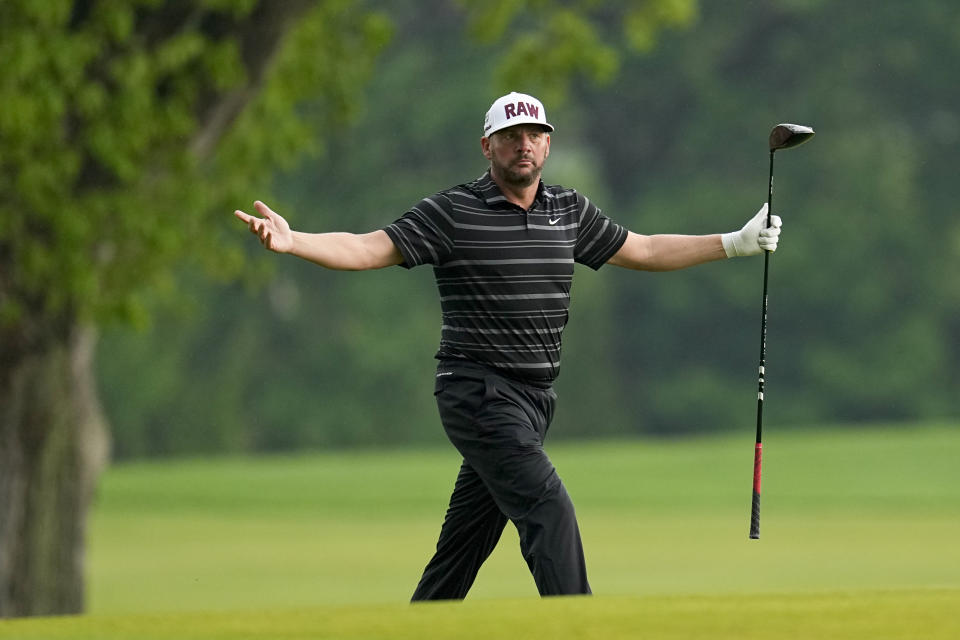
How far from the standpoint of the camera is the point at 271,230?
256 inches

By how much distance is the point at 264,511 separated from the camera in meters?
21.2

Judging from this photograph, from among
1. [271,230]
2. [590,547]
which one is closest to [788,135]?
[271,230]

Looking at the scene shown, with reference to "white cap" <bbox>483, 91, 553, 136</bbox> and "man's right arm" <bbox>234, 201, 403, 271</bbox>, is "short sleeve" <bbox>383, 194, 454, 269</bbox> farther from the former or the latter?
"white cap" <bbox>483, 91, 553, 136</bbox>

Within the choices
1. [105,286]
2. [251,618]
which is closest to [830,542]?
[105,286]

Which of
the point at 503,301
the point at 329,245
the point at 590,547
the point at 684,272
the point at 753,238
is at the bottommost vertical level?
the point at 590,547

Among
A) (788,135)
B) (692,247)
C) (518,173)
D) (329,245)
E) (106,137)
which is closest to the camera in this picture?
(329,245)

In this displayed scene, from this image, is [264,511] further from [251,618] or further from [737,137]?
[737,137]

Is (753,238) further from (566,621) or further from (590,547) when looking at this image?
(590,547)

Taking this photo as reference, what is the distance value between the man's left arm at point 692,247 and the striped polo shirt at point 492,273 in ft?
1.93

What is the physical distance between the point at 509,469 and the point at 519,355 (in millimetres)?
399

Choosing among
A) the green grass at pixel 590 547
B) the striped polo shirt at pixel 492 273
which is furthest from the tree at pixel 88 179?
the striped polo shirt at pixel 492 273

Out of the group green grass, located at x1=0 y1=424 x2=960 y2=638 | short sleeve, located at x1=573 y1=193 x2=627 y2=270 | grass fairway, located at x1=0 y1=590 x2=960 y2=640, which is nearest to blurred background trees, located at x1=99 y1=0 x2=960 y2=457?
green grass, located at x1=0 y1=424 x2=960 y2=638

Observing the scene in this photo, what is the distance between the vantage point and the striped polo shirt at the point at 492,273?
6.69 meters

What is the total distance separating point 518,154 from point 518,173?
0.23 feet
